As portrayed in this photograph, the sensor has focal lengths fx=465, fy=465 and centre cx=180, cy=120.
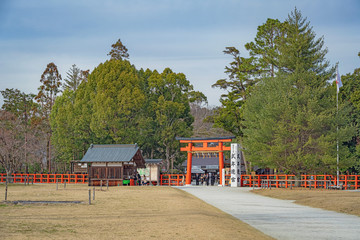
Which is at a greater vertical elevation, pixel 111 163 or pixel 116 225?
pixel 111 163

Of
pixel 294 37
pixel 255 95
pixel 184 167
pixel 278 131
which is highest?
pixel 294 37

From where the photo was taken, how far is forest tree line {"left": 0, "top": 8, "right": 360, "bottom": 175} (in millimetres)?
42156

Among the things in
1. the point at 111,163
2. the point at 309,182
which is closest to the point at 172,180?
the point at 111,163

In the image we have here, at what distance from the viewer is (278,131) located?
136 ft

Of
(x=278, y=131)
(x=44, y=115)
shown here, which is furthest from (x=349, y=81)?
(x=44, y=115)

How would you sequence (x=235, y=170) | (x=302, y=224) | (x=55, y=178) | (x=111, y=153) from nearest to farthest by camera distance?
(x=302, y=224) < (x=235, y=170) < (x=111, y=153) < (x=55, y=178)

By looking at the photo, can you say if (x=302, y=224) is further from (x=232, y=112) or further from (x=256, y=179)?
(x=232, y=112)

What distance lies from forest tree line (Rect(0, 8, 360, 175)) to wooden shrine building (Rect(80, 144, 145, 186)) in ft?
29.0

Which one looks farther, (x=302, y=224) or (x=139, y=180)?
(x=139, y=180)

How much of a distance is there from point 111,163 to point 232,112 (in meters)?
16.7

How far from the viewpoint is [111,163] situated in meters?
46.2

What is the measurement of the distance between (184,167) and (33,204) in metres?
54.7

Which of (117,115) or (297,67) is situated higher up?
(297,67)

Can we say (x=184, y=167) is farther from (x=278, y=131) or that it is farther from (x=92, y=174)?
(x=278, y=131)
